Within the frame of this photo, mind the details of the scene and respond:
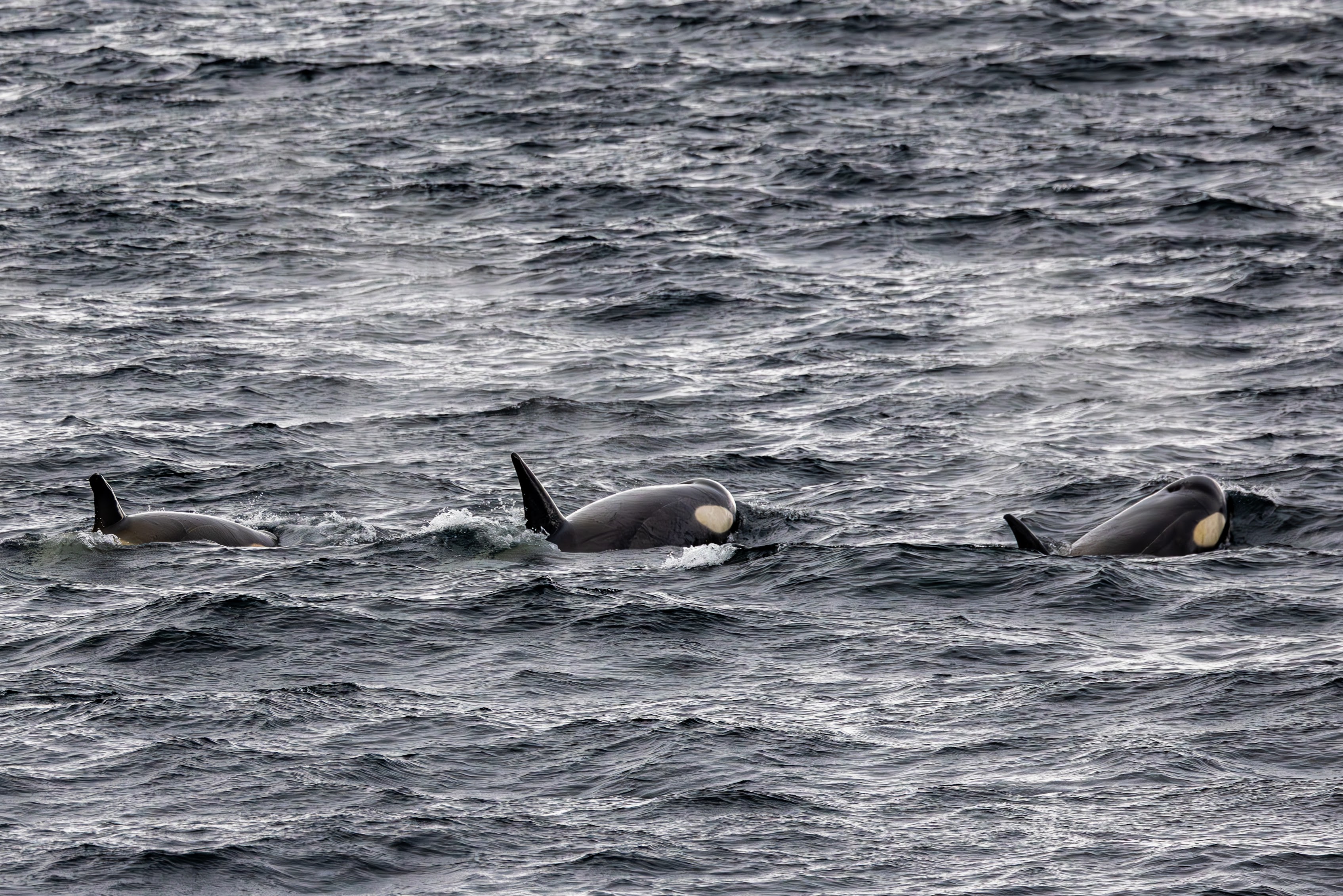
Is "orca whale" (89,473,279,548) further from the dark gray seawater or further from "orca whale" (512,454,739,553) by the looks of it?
"orca whale" (512,454,739,553)

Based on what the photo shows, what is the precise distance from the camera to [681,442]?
27.0m

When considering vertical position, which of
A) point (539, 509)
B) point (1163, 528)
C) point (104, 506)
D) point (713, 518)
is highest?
point (104, 506)

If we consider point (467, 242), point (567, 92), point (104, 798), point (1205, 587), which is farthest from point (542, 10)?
point (104, 798)

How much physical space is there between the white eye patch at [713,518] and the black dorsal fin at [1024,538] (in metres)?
3.21

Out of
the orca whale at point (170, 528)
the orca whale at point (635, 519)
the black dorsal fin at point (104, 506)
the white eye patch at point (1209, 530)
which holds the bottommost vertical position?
the white eye patch at point (1209, 530)

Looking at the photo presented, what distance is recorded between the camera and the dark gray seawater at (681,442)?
15.8 metres

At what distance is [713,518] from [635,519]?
937mm

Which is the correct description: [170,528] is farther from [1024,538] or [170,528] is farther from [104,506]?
[1024,538]

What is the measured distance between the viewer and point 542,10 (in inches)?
2199

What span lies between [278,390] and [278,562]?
7938 millimetres

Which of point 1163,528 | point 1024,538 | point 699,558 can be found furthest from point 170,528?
point 1163,528

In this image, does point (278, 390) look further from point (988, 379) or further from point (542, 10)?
point (542, 10)

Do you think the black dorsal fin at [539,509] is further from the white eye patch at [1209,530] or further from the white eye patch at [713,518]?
the white eye patch at [1209,530]

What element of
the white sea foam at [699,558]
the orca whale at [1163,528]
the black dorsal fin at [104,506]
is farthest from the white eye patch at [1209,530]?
the black dorsal fin at [104,506]
